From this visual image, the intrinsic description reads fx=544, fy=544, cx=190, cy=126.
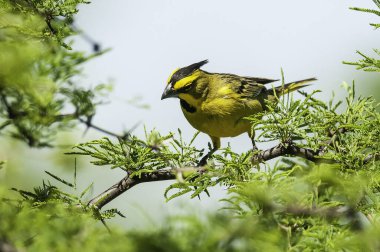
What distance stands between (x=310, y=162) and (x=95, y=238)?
207cm

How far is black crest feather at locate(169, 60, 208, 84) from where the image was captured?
5238 millimetres

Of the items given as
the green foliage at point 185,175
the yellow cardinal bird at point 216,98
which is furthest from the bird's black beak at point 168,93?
the green foliage at point 185,175

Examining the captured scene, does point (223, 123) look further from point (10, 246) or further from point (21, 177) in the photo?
point (10, 246)

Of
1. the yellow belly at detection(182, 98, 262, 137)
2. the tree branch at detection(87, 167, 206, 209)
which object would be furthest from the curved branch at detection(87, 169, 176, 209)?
the yellow belly at detection(182, 98, 262, 137)

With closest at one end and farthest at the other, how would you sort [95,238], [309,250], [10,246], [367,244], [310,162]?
[10,246]
[95,238]
[367,244]
[309,250]
[310,162]

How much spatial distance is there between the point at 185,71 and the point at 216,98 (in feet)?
1.38

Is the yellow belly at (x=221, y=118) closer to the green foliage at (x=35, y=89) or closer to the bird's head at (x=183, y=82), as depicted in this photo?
the bird's head at (x=183, y=82)

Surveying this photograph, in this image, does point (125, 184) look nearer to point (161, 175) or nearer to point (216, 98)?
point (161, 175)

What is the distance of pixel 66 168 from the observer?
5168 millimetres

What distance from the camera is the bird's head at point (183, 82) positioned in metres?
5.23

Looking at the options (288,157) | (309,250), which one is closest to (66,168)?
(288,157)

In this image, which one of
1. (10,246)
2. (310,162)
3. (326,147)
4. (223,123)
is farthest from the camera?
(223,123)

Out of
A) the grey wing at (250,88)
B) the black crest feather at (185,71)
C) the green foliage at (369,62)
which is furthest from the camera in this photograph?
the grey wing at (250,88)

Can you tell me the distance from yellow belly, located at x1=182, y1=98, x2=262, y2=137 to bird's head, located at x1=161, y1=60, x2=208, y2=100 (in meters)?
0.22
